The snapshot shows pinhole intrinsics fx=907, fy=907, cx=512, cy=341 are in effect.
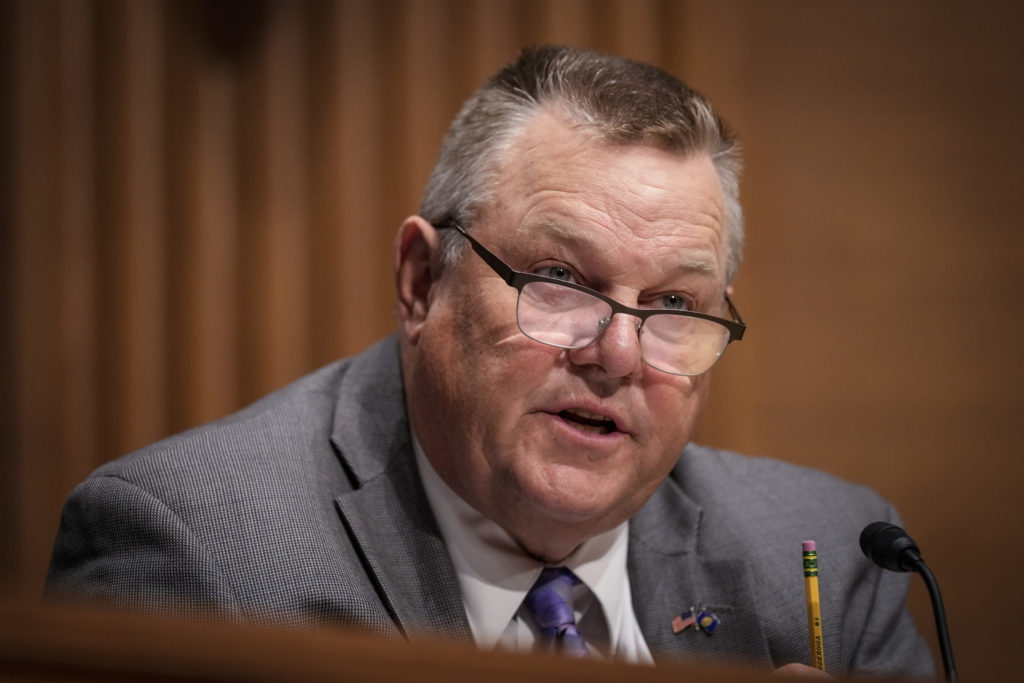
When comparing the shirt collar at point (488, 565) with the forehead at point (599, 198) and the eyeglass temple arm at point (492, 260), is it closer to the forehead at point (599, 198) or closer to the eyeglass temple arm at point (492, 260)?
the eyeglass temple arm at point (492, 260)

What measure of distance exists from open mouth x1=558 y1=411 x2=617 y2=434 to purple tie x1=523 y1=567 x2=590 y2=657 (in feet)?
0.96

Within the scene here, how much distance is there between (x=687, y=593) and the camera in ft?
5.59

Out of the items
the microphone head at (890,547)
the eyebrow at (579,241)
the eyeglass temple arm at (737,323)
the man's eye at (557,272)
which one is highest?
the eyebrow at (579,241)

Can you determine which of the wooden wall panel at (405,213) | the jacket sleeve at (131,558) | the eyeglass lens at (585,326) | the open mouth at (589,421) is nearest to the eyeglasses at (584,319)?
the eyeglass lens at (585,326)

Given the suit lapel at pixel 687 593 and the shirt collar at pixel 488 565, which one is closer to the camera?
the shirt collar at pixel 488 565

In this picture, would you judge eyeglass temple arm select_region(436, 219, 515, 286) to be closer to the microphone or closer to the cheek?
the cheek

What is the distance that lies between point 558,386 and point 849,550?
2.77 ft

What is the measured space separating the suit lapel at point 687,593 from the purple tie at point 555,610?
0.58 feet

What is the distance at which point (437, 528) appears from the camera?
1.53 m

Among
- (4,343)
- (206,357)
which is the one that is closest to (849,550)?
(206,357)

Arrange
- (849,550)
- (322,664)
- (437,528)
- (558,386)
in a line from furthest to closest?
(849,550), (437,528), (558,386), (322,664)

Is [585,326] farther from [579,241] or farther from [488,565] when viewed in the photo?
[488,565]

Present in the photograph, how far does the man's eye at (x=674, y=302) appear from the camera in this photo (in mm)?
1543

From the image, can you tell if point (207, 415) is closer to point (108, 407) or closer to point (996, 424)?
point (108, 407)
